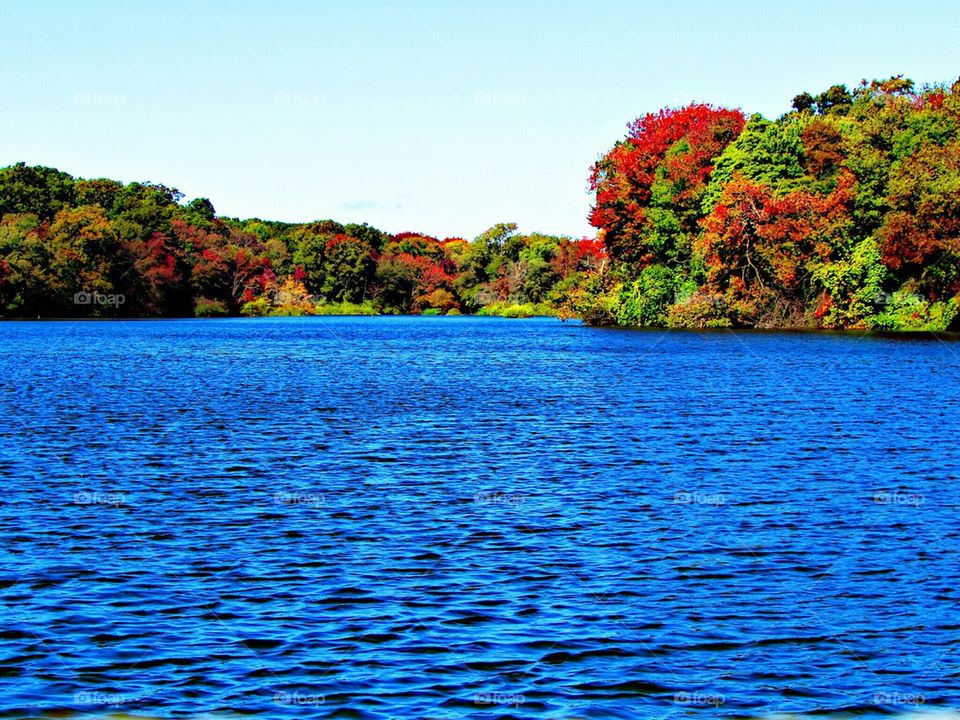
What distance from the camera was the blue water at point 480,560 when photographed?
1207cm

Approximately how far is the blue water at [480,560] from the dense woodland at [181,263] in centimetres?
7859

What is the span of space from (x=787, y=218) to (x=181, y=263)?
310 ft

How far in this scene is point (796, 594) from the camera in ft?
51.1

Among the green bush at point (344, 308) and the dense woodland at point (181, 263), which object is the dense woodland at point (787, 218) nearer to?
the dense woodland at point (181, 263)

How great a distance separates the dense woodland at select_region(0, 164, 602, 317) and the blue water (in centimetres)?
7859

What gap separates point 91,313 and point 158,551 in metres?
135

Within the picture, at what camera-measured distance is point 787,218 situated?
89.8m

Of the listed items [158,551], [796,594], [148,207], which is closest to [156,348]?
[158,551]

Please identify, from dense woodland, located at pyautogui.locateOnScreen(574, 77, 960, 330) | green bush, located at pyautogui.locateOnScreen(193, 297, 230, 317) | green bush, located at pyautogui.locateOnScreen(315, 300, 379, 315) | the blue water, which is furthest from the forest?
green bush, located at pyautogui.locateOnScreen(315, 300, 379, 315)

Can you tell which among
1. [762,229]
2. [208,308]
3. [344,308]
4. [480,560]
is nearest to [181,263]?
[208,308]

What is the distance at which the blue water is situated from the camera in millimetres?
12070

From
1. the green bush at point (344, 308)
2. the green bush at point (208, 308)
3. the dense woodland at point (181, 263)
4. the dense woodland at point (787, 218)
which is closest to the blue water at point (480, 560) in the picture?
the dense woodland at point (787, 218)

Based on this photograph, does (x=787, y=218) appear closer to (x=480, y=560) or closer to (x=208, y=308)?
(x=480, y=560)

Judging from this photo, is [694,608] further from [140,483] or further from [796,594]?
[140,483]
